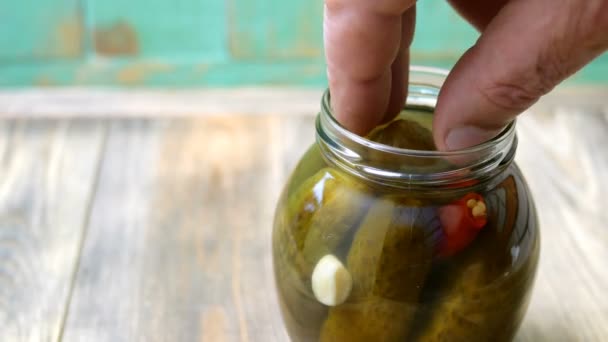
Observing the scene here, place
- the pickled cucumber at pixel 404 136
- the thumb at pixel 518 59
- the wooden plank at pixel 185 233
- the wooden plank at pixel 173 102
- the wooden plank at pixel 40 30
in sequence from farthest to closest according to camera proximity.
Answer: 1. the wooden plank at pixel 40 30
2. the wooden plank at pixel 173 102
3. the wooden plank at pixel 185 233
4. the pickled cucumber at pixel 404 136
5. the thumb at pixel 518 59

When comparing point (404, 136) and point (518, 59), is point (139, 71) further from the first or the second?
point (518, 59)

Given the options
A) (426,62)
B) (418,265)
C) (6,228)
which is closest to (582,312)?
(418,265)

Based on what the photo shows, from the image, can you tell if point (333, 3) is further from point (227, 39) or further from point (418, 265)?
point (227, 39)

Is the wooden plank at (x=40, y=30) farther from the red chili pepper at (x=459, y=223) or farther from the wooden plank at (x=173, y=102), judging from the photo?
the red chili pepper at (x=459, y=223)

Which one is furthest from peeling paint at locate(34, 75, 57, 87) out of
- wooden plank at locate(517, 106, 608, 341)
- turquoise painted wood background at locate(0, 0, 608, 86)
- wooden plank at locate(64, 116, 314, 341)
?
wooden plank at locate(517, 106, 608, 341)

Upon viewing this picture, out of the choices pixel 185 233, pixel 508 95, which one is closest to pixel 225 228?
pixel 185 233

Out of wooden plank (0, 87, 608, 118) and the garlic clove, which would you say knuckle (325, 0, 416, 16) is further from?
wooden plank (0, 87, 608, 118)

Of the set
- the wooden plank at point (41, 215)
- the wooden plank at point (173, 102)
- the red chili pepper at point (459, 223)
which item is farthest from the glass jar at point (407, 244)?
the wooden plank at point (173, 102)
